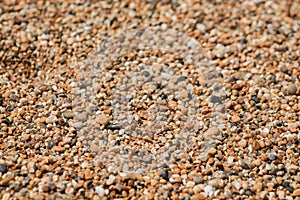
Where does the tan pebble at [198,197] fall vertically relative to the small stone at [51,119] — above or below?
below

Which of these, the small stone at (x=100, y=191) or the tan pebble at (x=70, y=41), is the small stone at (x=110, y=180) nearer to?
the small stone at (x=100, y=191)

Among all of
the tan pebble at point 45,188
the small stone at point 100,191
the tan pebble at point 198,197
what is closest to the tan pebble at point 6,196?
the tan pebble at point 45,188

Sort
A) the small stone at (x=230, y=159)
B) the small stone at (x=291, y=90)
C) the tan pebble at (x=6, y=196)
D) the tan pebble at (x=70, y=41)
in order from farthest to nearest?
the tan pebble at (x=70, y=41) → the small stone at (x=291, y=90) → the small stone at (x=230, y=159) → the tan pebble at (x=6, y=196)

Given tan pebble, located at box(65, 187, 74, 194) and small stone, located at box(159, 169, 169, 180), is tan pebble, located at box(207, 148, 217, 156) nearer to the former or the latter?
small stone, located at box(159, 169, 169, 180)

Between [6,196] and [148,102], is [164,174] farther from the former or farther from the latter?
[6,196]

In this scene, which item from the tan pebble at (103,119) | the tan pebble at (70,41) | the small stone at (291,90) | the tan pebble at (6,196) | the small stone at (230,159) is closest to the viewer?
the tan pebble at (6,196)

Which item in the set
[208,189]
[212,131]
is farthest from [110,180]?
[212,131]

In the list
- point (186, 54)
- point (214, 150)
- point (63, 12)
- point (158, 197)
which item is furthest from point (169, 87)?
point (63, 12)

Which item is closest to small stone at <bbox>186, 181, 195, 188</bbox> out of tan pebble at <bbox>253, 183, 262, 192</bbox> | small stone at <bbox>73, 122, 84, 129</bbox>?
tan pebble at <bbox>253, 183, 262, 192</bbox>
